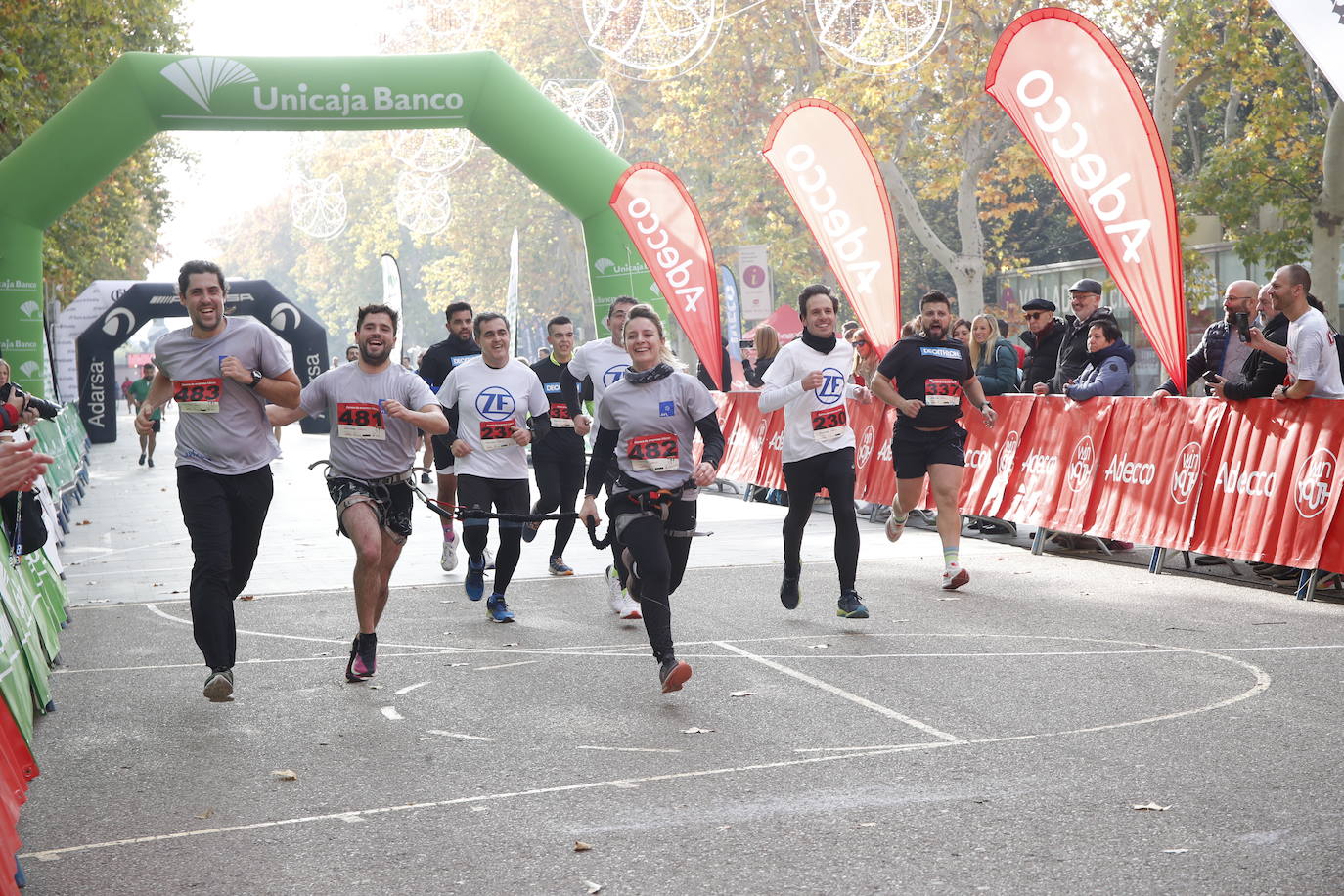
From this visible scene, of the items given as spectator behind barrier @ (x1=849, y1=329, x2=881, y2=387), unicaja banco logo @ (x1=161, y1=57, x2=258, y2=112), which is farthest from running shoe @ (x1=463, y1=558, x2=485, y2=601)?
unicaja banco logo @ (x1=161, y1=57, x2=258, y2=112)

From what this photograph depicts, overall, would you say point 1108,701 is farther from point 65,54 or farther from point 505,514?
point 65,54

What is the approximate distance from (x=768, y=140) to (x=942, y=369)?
667cm

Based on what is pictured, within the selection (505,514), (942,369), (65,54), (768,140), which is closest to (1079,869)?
(505,514)

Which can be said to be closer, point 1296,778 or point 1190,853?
point 1190,853

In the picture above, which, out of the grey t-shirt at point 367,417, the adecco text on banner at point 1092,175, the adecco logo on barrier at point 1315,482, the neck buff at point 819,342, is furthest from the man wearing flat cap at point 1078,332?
the grey t-shirt at point 367,417

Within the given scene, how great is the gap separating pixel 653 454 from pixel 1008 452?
20.9 ft

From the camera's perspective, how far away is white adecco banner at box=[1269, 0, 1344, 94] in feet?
21.0

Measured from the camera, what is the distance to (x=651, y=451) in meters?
7.45

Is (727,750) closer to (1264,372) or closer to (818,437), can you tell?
(818,437)

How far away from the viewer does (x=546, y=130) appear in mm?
19781

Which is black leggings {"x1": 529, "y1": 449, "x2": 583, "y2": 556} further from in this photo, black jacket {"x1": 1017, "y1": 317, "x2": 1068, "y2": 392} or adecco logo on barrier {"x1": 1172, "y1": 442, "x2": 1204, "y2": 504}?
adecco logo on barrier {"x1": 1172, "y1": 442, "x2": 1204, "y2": 504}

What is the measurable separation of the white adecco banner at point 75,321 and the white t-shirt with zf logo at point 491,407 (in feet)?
90.4

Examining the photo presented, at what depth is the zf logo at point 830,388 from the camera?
937 centimetres

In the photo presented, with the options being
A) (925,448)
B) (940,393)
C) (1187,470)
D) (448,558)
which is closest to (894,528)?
(925,448)
